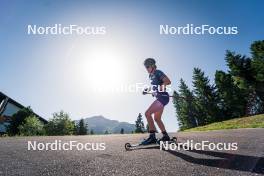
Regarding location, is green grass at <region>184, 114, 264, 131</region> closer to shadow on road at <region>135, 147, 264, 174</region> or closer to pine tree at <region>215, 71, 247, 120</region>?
shadow on road at <region>135, 147, 264, 174</region>

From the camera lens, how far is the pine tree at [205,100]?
230 feet

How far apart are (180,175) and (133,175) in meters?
0.66

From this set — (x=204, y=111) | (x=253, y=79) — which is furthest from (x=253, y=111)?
(x=253, y=79)

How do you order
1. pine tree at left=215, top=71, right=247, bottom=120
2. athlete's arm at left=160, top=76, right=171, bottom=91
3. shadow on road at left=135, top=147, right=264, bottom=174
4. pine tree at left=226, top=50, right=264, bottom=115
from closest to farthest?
shadow on road at left=135, top=147, right=264, bottom=174
athlete's arm at left=160, top=76, right=171, bottom=91
pine tree at left=226, top=50, right=264, bottom=115
pine tree at left=215, top=71, right=247, bottom=120

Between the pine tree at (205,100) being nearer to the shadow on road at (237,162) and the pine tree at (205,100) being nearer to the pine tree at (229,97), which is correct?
the pine tree at (229,97)

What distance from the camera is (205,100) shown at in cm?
6969

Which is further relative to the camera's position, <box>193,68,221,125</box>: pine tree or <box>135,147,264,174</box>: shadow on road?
<box>193,68,221,125</box>: pine tree

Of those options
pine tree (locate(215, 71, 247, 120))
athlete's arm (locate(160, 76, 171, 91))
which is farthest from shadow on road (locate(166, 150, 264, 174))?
pine tree (locate(215, 71, 247, 120))

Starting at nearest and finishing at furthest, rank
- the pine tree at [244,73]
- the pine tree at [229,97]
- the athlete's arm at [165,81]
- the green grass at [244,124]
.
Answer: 1. the athlete's arm at [165,81]
2. the green grass at [244,124]
3. the pine tree at [244,73]
4. the pine tree at [229,97]

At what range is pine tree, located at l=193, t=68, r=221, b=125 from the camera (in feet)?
230

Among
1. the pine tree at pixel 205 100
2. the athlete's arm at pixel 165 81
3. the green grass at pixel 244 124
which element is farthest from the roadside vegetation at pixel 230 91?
the athlete's arm at pixel 165 81

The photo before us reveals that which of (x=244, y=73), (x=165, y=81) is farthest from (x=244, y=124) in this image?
(x=244, y=73)

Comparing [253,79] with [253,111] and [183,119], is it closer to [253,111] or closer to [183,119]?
[253,111]

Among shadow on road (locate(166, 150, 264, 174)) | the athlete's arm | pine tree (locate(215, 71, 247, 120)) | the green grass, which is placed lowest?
shadow on road (locate(166, 150, 264, 174))
